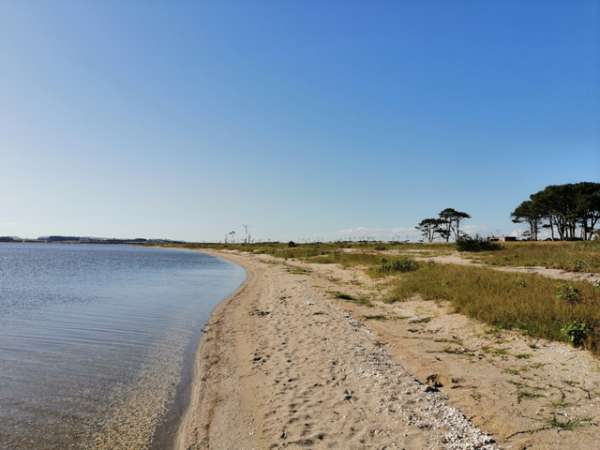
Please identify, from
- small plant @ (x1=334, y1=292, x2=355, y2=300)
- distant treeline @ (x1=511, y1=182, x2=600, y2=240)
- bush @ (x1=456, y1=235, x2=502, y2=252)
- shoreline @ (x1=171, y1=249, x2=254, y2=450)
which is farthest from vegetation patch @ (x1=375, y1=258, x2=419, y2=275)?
distant treeline @ (x1=511, y1=182, x2=600, y2=240)

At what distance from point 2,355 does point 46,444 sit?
279 inches

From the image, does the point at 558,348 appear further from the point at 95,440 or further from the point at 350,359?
the point at 95,440

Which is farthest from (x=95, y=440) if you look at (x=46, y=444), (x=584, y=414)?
(x=584, y=414)

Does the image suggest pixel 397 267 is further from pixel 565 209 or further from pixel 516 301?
pixel 565 209

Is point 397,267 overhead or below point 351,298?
overhead

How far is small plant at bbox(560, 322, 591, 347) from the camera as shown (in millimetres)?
9062

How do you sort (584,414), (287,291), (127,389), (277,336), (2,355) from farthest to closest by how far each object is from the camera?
(287,291) < (277,336) < (2,355) < (127,389) < (584,414)

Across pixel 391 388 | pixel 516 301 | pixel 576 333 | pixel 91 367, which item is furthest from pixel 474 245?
pixel 91 367

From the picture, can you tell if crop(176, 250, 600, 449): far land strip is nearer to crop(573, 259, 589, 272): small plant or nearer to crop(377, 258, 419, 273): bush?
crop(377, 258, 419, 273): bush

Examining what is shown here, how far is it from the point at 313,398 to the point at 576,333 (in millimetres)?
6886

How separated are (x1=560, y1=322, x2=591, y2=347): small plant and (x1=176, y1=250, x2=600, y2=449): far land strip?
0.29m

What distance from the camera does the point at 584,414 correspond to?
6.13 metres

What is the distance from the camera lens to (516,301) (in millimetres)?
12773

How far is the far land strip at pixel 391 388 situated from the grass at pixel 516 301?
43 centimetres
